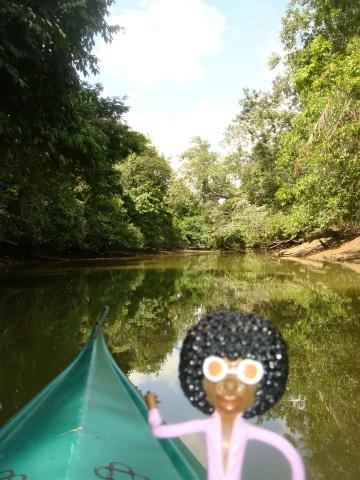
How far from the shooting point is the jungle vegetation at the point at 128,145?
5820 millimetres

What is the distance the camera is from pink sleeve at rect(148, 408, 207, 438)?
1.19 m

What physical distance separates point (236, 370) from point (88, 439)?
111 cm

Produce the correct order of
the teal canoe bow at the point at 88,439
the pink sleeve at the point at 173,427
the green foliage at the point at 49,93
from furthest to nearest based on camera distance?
the green foliage at the point at 49,93 < the teal canoe bow at the point at 88,439 < the pink sleeve at the point at 173,427

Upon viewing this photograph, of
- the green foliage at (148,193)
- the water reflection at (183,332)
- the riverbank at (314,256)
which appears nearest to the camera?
the water reflection at (183,332)

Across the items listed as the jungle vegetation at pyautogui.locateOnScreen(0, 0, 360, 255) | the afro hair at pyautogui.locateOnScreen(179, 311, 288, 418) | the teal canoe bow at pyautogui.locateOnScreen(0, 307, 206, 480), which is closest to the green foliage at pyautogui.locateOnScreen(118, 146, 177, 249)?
the jungle vegetation at pyautogui.locateOnScreen(0, 0, 360, 255)

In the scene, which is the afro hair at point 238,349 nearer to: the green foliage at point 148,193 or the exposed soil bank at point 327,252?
the exposed soil bank at point 327,252

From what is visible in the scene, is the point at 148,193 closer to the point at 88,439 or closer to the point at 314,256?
the point at 314,256

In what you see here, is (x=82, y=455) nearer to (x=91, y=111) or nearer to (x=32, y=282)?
(x=91, y=111)

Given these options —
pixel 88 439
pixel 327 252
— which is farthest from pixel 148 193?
pixel 88 439

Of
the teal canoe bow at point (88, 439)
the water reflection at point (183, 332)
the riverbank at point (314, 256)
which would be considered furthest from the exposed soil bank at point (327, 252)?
the teal canoe bow at point (88, 439)

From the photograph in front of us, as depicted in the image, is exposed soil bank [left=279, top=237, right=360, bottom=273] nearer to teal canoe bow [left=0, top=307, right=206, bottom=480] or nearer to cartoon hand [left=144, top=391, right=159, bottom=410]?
teal canoe bow [left=0, top=307, right=206, bottom=480]

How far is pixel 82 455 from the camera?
1760 mm

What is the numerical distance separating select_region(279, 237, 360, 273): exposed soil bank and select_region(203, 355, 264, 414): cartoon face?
54.0 feet

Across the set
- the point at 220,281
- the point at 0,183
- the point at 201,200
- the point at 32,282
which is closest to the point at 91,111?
the point at 0,183
